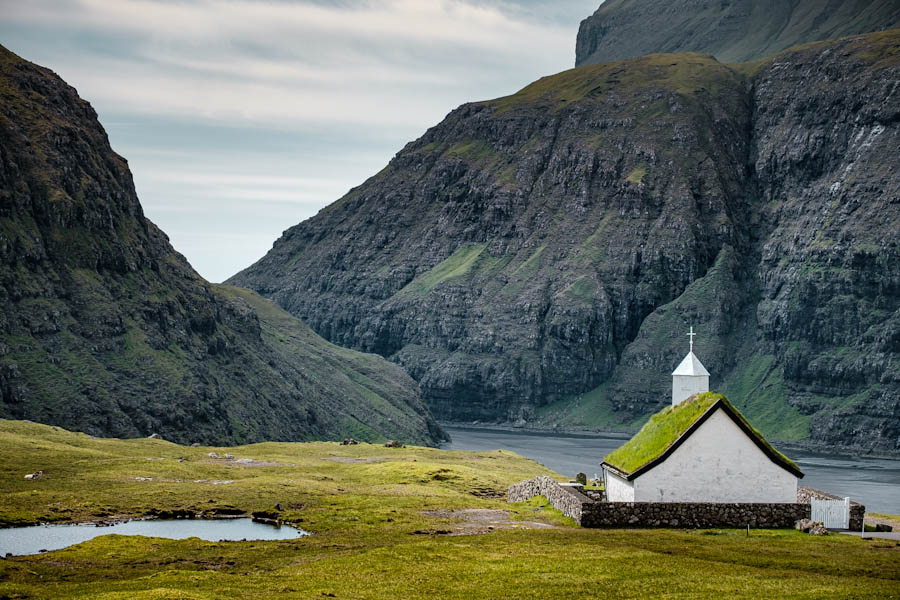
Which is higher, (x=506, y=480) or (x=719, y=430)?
(x=719, y=430)

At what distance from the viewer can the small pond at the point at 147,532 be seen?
7419 centimetres

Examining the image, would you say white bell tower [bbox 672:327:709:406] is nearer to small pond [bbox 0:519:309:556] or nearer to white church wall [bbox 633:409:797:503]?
white church wall [bbox 633:409:797:503]

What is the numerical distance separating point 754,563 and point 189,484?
67972mm

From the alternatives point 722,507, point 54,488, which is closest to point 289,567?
point 722,507

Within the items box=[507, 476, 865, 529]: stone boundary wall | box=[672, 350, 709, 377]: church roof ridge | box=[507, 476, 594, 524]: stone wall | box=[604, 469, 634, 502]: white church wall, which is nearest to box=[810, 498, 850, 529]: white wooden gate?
box=[507, 476, 865, 529]: stone boundary wall

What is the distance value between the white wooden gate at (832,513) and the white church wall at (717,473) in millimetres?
2668

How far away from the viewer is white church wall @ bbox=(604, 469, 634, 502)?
7419 cm

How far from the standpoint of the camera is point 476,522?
76.4 meters

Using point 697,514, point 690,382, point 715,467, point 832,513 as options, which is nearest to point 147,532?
point 697,514

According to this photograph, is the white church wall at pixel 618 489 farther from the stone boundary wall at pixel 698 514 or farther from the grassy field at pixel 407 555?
the grassy field at pixel 407 555

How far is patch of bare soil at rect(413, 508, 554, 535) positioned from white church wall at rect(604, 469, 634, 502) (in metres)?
6.02

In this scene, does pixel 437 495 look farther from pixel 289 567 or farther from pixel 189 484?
pixel 289 567

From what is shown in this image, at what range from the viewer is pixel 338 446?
186125 mm

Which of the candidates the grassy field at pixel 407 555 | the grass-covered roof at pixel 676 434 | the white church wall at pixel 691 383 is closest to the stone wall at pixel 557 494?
the grassy field at pixel 407 555
